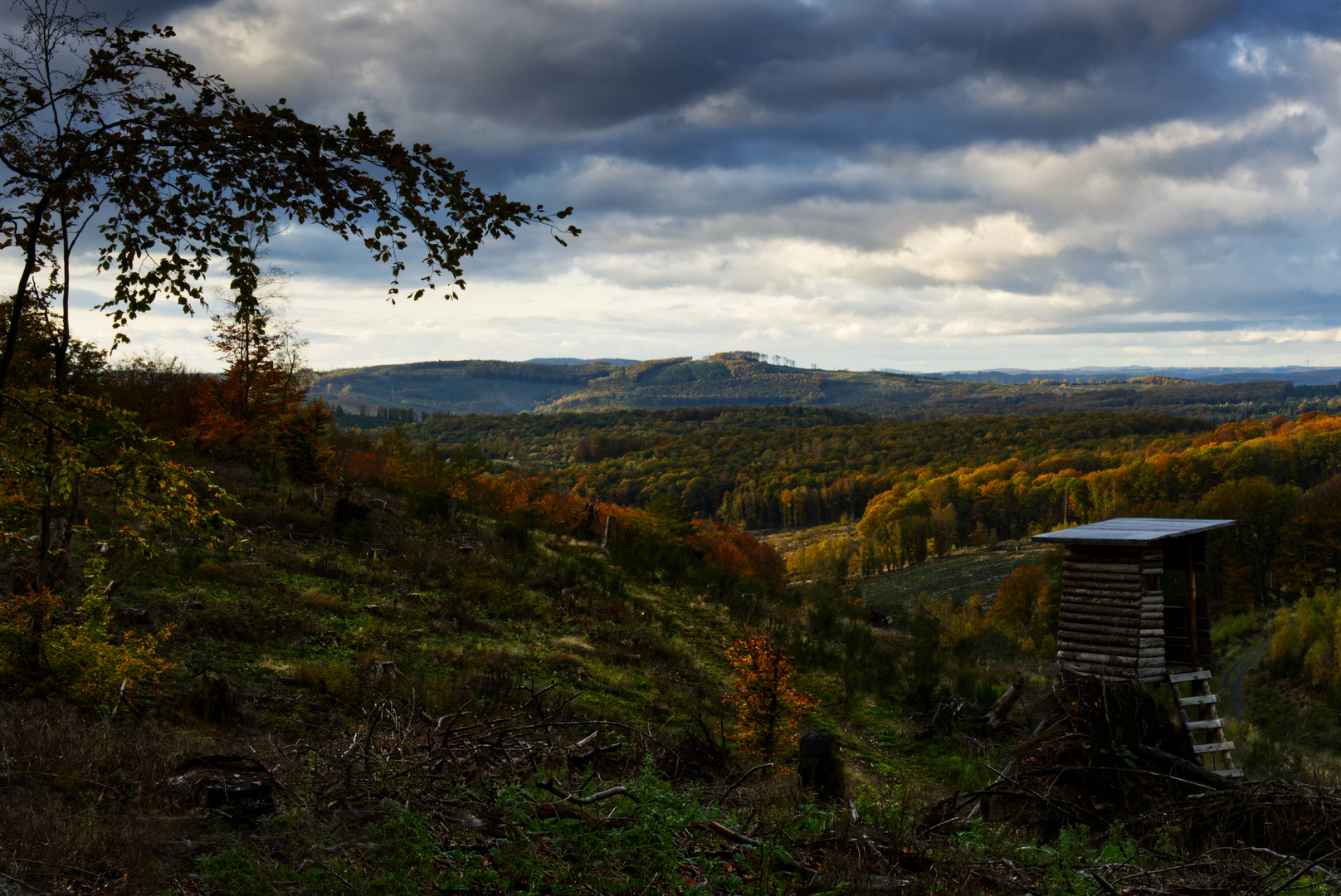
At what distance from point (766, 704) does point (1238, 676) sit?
50352mm

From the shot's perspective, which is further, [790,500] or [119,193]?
[790,500]

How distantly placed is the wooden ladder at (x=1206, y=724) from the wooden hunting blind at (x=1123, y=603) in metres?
0.19

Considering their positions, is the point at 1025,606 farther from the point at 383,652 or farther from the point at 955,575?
the point at 383,652

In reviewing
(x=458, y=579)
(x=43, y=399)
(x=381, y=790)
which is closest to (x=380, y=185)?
(x=43, y=399)

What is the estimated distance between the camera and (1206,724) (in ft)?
39.9

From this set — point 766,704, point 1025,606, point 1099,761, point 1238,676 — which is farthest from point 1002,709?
point 1025,606

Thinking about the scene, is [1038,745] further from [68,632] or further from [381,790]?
[68,632]

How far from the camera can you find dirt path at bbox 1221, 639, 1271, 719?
138ft

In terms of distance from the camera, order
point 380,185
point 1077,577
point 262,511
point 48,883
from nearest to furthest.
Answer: point 48,883 → point 380,185 → point 1077,577 → point 262,511

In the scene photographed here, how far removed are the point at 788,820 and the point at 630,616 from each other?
39.8 feet

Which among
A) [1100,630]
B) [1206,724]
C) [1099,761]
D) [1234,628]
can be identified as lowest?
[1234,628]

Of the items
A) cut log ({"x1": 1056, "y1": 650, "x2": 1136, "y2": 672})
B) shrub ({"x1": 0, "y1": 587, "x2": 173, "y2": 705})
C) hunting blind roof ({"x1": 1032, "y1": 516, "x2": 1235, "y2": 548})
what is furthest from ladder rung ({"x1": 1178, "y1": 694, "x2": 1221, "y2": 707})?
shrub ({"x1": 0, "y1": 587, "x2": 173, "y2": 705})

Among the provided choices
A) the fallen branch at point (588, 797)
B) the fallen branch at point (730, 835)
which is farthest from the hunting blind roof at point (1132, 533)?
the fallen branch at point (588, 797)

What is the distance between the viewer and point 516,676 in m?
10.8
